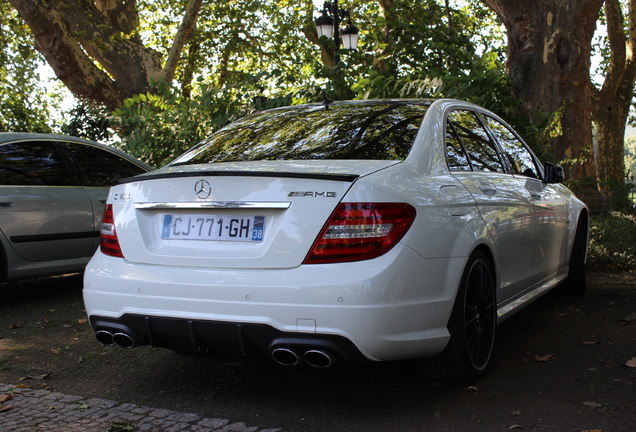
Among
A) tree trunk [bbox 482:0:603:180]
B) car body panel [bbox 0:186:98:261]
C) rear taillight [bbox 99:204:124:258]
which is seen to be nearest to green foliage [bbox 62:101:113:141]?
car body panel [bbox 0:186:98:261]

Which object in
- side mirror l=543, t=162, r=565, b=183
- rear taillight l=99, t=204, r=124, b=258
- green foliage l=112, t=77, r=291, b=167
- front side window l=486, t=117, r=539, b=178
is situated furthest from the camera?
green foliage l=112, t=77, r=291, b=167

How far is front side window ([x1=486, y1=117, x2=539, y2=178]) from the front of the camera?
5070mm

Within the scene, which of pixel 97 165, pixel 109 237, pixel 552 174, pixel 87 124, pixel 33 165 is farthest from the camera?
pixel 87 124

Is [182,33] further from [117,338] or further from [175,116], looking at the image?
[117,338]

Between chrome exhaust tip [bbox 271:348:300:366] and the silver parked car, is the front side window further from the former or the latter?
the silver parked car

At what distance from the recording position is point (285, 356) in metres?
3.28

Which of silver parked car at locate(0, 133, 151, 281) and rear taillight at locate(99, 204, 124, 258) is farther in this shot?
silver parked car at locate(0, 133, 151, 281)

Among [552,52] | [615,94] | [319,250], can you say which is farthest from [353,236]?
[615,94]

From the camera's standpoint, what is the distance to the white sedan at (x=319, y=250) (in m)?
3.17

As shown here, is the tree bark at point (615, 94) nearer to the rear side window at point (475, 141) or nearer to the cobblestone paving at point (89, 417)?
the rear side window at point (475, 141)

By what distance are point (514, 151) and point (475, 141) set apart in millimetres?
848

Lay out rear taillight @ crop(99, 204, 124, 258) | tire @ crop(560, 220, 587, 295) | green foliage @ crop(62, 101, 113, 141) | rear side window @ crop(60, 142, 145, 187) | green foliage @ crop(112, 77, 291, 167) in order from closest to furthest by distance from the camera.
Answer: rear taillight @ crop(99, 204, 124, 258) < tire @ crop(560, 220, 587, 295) < rear side window @ crop(60, 142, 145, 187) < green foliage @ crop(112, 77, 291, 167) < green foliage @ crop(62, 101, 113, 141)

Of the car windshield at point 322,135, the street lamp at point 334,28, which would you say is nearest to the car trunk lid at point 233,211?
the car windshield at point 322,135

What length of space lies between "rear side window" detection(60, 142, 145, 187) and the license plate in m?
3.72
